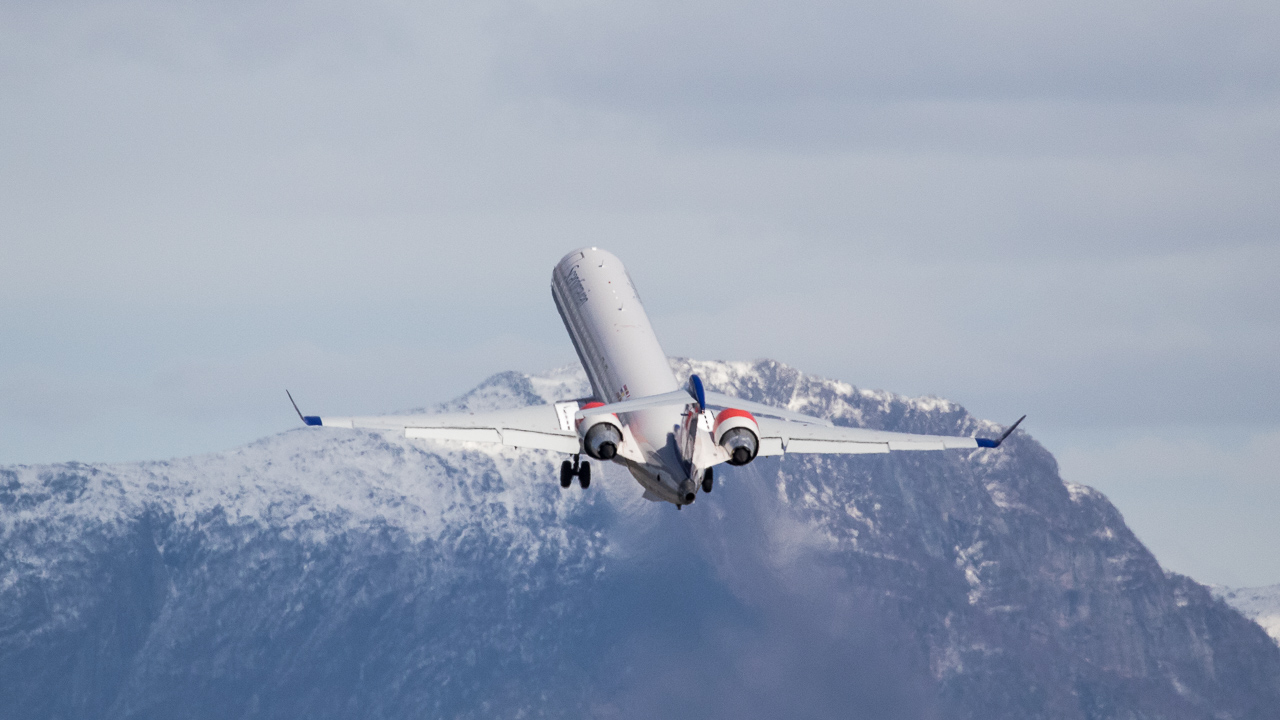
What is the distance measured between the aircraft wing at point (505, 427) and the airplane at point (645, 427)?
2.4 inches

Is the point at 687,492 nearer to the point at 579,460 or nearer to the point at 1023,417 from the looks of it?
the point at 579,460

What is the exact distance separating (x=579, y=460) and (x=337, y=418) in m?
15.8

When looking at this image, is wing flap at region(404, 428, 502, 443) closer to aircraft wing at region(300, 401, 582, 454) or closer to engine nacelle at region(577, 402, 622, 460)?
aircraft wing at region(300, 401, 582, 454)

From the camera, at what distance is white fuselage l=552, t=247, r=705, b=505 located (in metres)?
121

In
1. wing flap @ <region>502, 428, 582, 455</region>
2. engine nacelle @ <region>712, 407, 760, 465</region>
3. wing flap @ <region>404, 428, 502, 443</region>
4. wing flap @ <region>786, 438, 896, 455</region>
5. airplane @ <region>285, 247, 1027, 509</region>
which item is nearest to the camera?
engine nacelle @ <region>712, 407, 760, 465</region>

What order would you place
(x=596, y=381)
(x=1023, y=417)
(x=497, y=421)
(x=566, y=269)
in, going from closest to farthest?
1. (x=1023, y=417)
2. (x=497, y=421)
3. (x=596, y=381)
4. (x=566, y=269)

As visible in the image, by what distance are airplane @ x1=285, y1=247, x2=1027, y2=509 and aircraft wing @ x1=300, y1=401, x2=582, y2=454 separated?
6 cm

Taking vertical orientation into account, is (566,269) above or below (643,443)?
above

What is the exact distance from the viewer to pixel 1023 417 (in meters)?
116

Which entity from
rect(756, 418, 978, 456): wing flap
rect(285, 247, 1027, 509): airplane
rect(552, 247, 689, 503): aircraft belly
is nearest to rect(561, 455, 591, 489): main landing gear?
rect(285, 247, 1027, 509): airplane

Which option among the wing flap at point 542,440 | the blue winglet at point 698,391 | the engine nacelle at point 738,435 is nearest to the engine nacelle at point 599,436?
the wing flap at point 542,440

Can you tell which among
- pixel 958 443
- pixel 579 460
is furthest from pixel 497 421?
pixel 958 443

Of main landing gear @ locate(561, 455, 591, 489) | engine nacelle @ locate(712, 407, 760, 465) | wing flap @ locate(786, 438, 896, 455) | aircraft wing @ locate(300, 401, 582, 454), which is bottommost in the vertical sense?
wing flap @ locate(786, 438, 896, 455)

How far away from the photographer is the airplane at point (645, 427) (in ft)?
387
